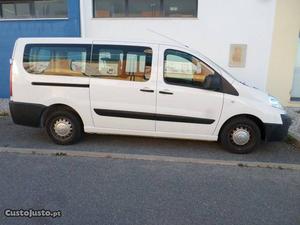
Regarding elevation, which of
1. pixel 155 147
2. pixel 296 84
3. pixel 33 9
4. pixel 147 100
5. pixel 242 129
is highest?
pixel 33 9

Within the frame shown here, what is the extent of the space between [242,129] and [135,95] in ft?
6.13

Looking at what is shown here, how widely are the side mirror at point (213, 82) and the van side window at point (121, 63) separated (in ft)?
3.09

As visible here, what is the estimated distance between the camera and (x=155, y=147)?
496 cm

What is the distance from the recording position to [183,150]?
484 cm

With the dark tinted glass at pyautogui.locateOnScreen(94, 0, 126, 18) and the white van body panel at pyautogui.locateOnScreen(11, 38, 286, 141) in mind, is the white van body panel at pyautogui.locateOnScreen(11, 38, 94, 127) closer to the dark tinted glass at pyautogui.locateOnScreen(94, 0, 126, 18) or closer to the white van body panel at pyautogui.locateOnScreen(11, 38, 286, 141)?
the white van body panel at pyautogui.locateOnScreen(11, 38, 286, 141)

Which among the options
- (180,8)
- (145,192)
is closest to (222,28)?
(180,8)

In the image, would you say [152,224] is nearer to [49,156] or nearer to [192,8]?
[49,156]

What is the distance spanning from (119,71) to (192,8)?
14.1 feet

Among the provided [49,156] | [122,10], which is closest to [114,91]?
[49,156]

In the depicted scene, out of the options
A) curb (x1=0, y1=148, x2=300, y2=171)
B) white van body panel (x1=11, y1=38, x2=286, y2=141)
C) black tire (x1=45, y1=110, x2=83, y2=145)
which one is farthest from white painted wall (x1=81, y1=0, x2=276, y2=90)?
curb (x1=0, y1=148, x2=300, y2=171)

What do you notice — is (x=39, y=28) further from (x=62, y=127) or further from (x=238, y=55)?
(x=238, y=55)

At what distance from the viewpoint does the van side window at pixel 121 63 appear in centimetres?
466

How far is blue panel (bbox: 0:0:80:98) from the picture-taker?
8242 millimetres

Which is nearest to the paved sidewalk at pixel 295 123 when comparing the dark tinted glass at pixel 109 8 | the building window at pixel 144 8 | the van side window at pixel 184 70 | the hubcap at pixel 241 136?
the hubcap at pixel 241 136
